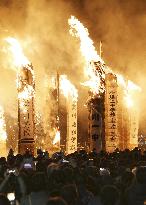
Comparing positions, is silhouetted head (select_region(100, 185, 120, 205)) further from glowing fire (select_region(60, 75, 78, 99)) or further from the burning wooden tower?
glowing fire (select_region(60, 75, 78, 99))

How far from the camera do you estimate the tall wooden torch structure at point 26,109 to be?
79.7ft

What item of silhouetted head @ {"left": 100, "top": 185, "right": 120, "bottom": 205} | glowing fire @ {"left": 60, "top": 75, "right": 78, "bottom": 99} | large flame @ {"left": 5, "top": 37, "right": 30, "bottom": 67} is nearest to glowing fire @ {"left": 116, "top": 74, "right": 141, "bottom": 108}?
glowing fire @ {"left": 60, "top": 75, "right": 78, "bottom": 99}

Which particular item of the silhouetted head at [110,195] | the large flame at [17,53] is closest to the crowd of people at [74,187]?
the silhouetted head at [110,195]

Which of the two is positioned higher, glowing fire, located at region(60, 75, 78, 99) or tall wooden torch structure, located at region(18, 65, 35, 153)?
glowing fire, located at region(60, 75, 78, 99)

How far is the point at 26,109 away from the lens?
80.5 feet

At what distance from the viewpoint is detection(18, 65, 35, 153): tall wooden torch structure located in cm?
2428

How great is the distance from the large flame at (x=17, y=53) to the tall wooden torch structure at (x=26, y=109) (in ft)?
1.71

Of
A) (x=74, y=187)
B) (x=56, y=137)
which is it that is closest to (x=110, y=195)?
(x=74, y=187)

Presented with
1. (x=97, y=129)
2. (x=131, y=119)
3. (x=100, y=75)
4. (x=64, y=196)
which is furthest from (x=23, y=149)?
(x=64, y=196)

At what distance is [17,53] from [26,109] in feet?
12.6

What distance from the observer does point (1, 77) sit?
40781 millimetres

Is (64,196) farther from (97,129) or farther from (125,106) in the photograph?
(125,106)

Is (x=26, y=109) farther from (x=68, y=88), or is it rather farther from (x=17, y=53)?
(x=68, y=88)

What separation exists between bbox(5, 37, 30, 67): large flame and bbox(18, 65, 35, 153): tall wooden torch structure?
0.52 meters
